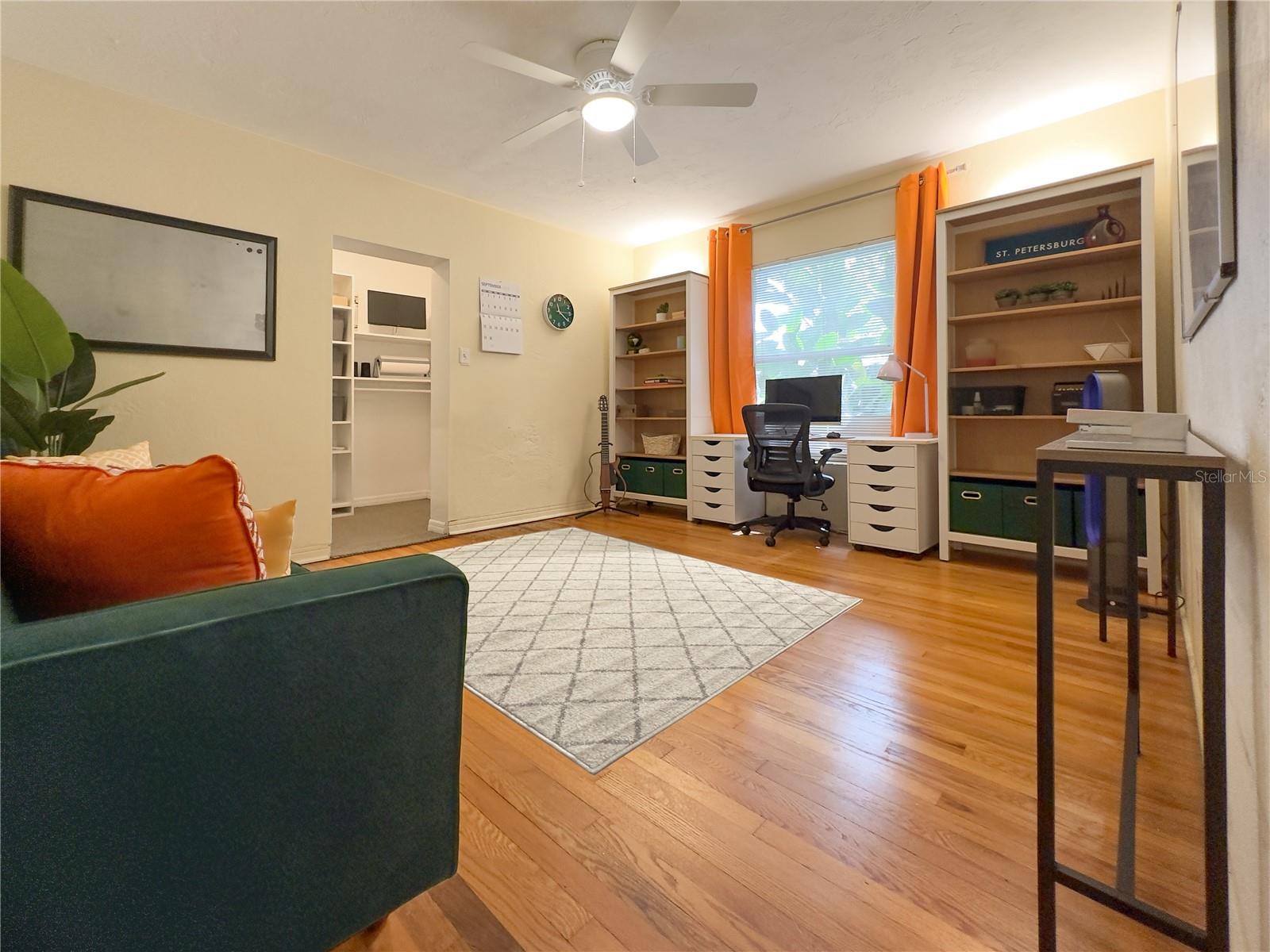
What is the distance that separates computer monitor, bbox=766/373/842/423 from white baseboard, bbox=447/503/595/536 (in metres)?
2.08

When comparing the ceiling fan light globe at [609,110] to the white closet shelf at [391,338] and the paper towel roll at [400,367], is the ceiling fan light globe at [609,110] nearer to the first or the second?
the paper towel roll at [400,367]

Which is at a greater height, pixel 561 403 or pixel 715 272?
pixel 715 272

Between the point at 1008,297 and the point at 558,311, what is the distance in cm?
337

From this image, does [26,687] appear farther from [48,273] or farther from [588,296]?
[588,296]

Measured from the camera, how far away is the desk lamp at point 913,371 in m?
3.43

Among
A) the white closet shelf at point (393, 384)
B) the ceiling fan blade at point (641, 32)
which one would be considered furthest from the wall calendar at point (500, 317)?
the ceiling fan blade at point (641, 32)

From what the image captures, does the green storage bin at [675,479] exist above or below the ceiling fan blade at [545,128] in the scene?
below

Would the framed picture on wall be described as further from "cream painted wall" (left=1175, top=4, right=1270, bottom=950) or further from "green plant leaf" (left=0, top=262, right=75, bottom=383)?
"cream painted wall" (left=1175, top=4, right=1270, bottom=950)

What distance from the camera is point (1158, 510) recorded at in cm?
259

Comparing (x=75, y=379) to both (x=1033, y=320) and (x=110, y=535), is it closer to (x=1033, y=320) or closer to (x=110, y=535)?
(x=110, y=535)

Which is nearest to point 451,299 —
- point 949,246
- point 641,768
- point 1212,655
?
point 949,246

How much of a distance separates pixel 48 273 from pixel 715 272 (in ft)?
13.7

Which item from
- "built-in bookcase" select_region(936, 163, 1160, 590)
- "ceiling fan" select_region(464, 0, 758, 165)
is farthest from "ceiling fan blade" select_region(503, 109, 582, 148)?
"built-in bookcase" select_region(936, 163, 1160, 590)

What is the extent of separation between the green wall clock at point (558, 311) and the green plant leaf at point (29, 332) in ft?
10.7
